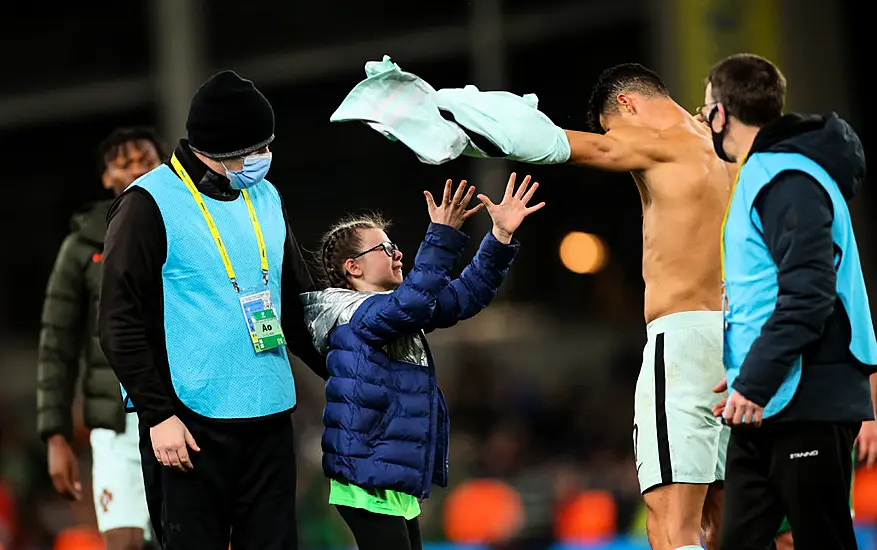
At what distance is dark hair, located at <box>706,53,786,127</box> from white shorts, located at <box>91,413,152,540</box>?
2585mm

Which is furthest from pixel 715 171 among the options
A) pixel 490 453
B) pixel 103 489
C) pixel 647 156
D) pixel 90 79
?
pixel 90 79

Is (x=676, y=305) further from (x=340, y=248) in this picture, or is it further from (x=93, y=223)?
(x=93, y=223)

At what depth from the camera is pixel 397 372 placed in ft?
13.6

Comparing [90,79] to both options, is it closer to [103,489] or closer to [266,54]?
[266,54]

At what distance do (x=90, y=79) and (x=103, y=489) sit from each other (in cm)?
1148

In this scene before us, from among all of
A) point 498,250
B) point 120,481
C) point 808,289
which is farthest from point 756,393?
point 120,481

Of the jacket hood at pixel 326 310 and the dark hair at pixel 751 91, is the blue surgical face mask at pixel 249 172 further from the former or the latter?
the dark hair at pixel 751 91

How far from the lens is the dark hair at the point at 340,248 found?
14.3 ft

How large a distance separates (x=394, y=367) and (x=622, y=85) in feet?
3.76

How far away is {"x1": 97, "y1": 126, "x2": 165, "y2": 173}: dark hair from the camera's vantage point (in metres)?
5.35

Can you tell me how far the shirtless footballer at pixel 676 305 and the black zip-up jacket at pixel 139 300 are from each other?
1226mm

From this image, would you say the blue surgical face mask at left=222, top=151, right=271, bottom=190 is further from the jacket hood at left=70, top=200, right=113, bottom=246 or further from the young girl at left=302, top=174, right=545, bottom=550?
the jacket hood at left=70, top=200, right=113, bottom=246

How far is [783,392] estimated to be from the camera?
3.52 metres

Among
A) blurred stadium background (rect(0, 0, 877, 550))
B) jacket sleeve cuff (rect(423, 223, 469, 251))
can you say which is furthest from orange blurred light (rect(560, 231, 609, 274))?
jacket sleeve cuff (rect(423, 223, 469, 251))
